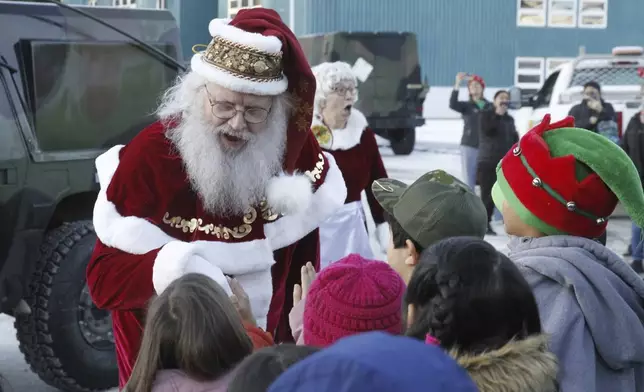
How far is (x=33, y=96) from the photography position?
18.7 ft

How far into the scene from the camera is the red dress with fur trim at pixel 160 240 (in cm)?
325

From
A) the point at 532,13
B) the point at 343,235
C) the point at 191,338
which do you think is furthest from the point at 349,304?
the point at 532,13

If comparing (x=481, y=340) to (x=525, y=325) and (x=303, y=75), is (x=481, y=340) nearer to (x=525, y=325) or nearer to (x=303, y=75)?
(x=525, y=325)

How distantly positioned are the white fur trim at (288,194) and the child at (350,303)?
84cm

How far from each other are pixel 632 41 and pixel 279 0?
13.0m

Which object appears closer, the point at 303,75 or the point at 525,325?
the point at 525,325

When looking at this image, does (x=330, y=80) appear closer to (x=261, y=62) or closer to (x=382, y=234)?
(x=382, y=234)

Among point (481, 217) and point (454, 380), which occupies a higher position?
point (454, 380)

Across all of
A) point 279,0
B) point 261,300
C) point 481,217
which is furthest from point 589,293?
point 279,0

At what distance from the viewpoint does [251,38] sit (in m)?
3.40

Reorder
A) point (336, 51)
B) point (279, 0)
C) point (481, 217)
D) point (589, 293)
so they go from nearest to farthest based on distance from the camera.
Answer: point (589, 293) < point (481, 217) < point (336, 51) < point (279, 0)

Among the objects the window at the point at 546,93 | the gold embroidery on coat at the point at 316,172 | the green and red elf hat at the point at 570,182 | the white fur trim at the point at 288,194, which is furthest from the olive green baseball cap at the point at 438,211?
the window at the point at 546,93

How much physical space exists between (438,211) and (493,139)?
27.1 ft

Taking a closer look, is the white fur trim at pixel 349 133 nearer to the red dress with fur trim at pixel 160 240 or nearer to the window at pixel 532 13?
the red dress with fur trim at pixel 160 240
